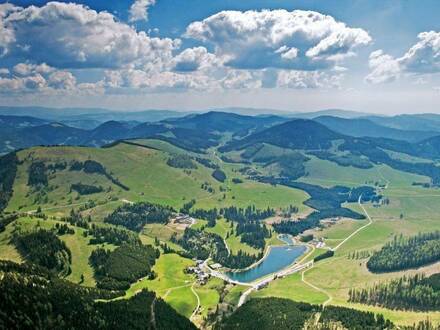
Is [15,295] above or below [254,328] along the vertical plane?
above

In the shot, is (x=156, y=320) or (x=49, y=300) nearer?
(x=49, y=300)

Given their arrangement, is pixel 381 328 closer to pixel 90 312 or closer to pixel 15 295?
pixel 90 312

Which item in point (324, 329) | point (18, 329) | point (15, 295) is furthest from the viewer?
point (324, 329)

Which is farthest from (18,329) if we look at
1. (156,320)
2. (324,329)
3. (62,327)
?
(324,329)

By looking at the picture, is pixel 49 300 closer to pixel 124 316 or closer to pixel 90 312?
pixel 90 312

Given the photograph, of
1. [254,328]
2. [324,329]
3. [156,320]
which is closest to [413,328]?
[324,329]

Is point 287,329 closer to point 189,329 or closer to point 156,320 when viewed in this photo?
point 189,329

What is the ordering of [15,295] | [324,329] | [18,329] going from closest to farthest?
[18,329]
[15,295]
[324,329]

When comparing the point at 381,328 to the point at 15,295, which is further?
the point at 381,328

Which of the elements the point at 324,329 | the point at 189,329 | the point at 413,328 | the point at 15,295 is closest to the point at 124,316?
the point at 189,329
